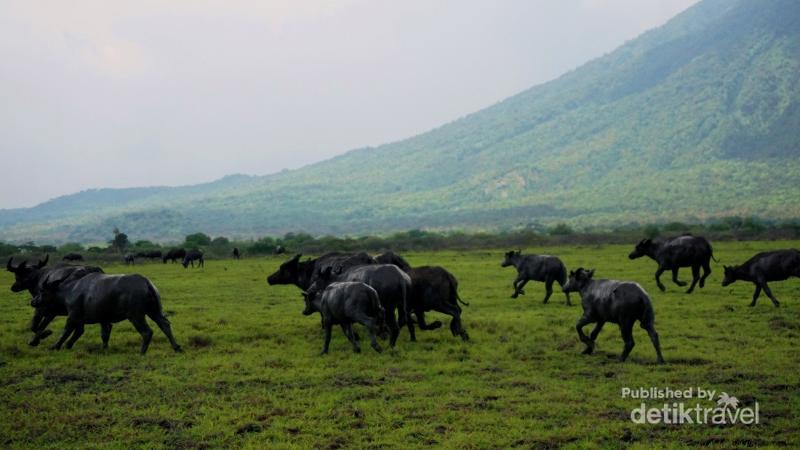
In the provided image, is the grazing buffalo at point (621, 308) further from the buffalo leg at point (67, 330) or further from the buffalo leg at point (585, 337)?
the buffalo leg at point (67, 330)

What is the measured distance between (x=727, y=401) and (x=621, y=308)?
2.83 m

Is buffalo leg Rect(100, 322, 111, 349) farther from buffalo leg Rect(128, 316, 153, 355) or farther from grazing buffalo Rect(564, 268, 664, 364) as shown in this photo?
grazing buffalo Rect(564, 268, 664, 364)

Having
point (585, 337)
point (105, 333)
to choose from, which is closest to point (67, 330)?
point (105, 333)

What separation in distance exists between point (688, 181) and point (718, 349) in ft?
557

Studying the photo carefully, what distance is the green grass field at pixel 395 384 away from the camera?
365 inches

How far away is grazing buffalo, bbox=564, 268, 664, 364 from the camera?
12.7 m

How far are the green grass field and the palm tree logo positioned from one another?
15 cm

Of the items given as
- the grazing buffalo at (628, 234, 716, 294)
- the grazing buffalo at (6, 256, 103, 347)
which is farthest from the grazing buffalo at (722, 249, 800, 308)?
the grazing buffalo at (6, 256, 103, 347)

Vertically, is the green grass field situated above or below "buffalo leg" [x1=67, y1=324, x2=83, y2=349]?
below

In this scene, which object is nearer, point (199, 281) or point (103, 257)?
point (199, 281)

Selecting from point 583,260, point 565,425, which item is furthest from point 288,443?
point 583,260

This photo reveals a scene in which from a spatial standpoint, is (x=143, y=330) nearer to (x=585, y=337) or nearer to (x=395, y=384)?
(x=395, y=384)

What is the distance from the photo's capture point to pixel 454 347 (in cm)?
1466

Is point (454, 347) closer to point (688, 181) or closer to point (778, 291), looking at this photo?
point (778, 291)
